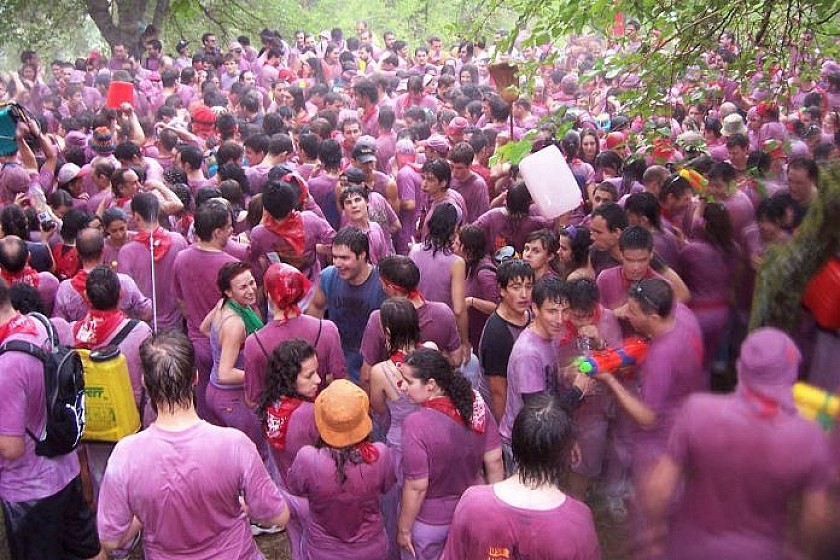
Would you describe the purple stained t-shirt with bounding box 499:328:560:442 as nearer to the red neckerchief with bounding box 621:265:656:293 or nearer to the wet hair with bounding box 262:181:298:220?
the red neckerchief with bounding box 621:265:656:293

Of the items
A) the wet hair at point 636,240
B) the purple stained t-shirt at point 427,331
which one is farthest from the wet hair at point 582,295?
the purple stained t-shirt at point 427,331

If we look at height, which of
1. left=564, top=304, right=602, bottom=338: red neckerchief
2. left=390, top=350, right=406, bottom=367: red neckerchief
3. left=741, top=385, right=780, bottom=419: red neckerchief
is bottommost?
left=390, top=350, right=406, bottom=367: red neckerchief

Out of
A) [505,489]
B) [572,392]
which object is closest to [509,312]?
[572,392]

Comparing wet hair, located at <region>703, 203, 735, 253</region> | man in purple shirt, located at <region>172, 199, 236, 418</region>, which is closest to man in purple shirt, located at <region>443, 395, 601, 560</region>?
man in purple shirt, located at <region>172, 199, 236, 418</region>

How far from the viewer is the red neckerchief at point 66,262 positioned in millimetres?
5539

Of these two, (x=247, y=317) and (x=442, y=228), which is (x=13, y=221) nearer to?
(x=247, y=317)

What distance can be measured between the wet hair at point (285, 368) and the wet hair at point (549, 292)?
3.79 feet

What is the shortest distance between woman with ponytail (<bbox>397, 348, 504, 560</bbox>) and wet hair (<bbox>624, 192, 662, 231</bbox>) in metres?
2.36

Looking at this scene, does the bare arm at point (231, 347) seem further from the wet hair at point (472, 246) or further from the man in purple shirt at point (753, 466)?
the man in purple shirt at point (753, 466)

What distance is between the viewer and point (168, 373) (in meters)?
2.99

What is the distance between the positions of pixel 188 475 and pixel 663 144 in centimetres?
418

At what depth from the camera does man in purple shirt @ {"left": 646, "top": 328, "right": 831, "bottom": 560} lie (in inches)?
105

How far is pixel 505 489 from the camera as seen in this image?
278 centimetres

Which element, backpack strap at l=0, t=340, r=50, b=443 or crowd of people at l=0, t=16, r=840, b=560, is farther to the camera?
backpack strap at l=0, t=340, r=50, b=443
